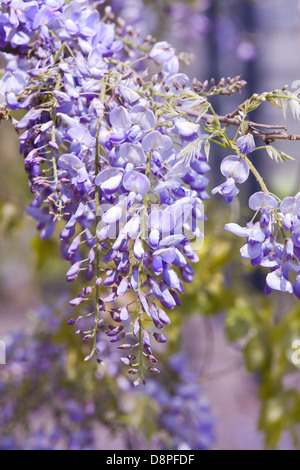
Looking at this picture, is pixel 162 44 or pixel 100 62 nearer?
pixel 100 62

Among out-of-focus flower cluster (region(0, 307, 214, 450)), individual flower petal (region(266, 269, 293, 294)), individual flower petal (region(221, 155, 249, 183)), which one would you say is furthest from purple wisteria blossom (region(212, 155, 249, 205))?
out-of-focus flower cluster (region(0, 307, 214, 450))

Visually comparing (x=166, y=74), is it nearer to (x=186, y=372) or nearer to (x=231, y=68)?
(x=186, y=372)

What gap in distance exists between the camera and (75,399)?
1.65 metres

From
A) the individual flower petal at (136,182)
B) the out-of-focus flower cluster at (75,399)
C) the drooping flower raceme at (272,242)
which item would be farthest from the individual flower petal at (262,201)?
the out-of-focus flower cluster at (75,399)

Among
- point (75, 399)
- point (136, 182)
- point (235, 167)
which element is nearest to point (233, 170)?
point (235, 167)

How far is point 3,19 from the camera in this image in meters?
0.86

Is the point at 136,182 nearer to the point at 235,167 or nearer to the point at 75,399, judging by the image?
the point at 235,167

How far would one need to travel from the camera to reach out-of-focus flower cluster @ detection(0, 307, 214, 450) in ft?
5.25

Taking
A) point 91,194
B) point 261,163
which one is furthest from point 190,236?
point 261,163

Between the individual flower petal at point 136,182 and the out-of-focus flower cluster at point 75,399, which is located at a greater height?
the out-of-focus flower cluster at point 75,399

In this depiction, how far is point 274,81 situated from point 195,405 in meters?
4.57

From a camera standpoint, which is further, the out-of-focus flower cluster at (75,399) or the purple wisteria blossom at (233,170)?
the out-of-focus flower cluster at (75,399)

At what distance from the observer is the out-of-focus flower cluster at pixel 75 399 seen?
1.60 m

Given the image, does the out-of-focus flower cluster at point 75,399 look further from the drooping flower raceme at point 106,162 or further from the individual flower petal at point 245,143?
the individual flower petal at point 245,143
